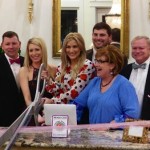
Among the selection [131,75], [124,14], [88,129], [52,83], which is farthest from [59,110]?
[124,14]

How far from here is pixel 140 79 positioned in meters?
3.09

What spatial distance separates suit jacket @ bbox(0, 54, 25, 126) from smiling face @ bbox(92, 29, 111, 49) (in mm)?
817

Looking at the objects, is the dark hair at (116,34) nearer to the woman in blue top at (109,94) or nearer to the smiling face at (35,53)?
the smiling face at (35,53)

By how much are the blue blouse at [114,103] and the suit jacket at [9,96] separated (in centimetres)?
97

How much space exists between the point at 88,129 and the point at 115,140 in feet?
1.11

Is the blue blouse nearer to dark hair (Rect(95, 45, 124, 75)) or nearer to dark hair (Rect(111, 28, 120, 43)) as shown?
dark hair (Rect(95, 45, 124, 75))

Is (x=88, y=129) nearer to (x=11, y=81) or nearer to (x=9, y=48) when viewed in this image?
(x=11, y=81)

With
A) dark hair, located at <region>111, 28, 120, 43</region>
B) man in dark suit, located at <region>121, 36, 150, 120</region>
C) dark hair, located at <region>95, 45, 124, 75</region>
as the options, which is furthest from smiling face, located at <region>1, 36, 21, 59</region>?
dark hair, located at <region>111, 28, 120, 43</region>

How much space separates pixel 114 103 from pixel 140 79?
2.56 ft

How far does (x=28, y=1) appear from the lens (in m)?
4.88

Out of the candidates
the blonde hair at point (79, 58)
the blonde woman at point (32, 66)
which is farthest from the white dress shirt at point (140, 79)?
the blonde woman at point (32, 66)

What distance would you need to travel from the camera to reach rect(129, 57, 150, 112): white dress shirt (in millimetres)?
3023

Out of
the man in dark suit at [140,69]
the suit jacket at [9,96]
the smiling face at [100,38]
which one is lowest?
the suit jacket at [9,96]

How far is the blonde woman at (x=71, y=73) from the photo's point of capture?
281 cm
